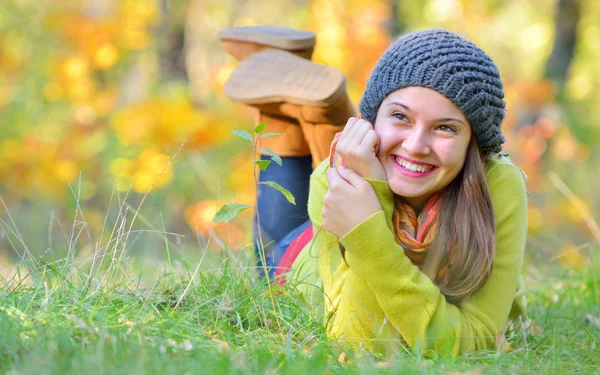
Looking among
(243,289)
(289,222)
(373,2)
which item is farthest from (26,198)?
(243,289)

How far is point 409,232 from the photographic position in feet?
7.75

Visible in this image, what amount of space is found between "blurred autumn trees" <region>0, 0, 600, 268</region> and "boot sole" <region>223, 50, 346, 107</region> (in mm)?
2998

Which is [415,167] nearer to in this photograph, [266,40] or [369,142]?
[369,142]

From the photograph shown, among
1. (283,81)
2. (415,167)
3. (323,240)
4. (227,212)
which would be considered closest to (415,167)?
(415,167)

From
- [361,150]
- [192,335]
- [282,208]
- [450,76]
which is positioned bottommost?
[282,208]

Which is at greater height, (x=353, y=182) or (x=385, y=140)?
(x=385, y=140)

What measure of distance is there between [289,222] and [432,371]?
1.49 metres

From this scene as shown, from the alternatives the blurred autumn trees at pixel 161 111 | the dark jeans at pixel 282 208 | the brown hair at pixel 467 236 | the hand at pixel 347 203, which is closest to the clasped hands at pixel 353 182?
the hand at pixel 347 203

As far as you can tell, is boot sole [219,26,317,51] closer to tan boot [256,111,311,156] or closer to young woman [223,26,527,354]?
tan boot [256,111,311,156]

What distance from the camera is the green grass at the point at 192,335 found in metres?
1.80

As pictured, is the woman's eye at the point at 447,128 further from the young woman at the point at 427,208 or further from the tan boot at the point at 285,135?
the tan boot at the point at 285,135

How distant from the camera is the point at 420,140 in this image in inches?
86.8

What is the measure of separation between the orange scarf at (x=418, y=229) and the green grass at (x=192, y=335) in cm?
30

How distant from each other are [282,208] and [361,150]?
3.62ft
